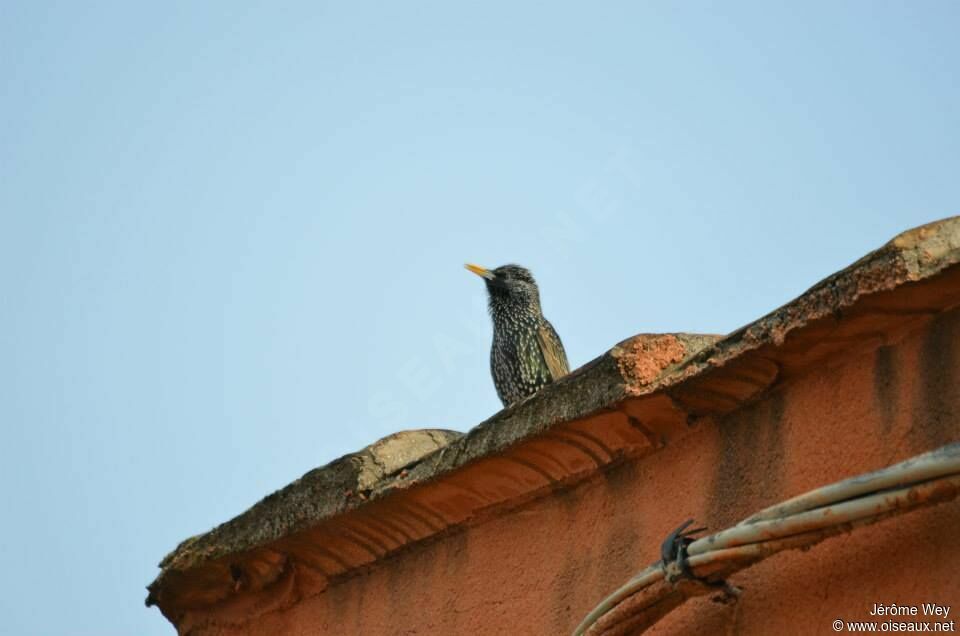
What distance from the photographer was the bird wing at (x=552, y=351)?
9.01 m

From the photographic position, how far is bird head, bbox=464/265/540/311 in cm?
938

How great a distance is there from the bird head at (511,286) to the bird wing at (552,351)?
23 centimetres

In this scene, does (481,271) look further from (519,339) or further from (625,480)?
(625,480)

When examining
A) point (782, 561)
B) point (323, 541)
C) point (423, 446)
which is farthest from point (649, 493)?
point (323, 541)

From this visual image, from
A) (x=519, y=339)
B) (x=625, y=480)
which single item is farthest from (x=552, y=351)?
(x=625, y=480)

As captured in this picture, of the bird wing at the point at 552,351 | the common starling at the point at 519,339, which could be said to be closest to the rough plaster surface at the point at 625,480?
the common starling at the point at 519,339

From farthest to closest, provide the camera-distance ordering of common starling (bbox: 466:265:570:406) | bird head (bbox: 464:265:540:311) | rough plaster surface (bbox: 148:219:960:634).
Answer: bird head (bbox: 464:265:540:311)
common starling (bbox: 466:265:570:406)
rough plaster surface (bbox: 148:219:960:634)

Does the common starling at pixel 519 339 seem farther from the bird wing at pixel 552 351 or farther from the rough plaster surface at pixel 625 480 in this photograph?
the rough plaster surface at pixel 625 480

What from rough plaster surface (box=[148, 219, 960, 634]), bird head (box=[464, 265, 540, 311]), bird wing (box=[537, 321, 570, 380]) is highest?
bird head (box=[464, 265, 540, 311])

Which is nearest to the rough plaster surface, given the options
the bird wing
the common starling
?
the common starling

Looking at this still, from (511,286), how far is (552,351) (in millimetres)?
538

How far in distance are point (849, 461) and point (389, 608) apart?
1520mm

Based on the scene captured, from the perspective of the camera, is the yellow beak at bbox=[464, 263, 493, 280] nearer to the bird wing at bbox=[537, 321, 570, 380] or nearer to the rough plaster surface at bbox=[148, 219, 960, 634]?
the bird wing at bbox=[537, 321, 570, 380]

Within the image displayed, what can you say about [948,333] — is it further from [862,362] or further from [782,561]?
[782,561]
